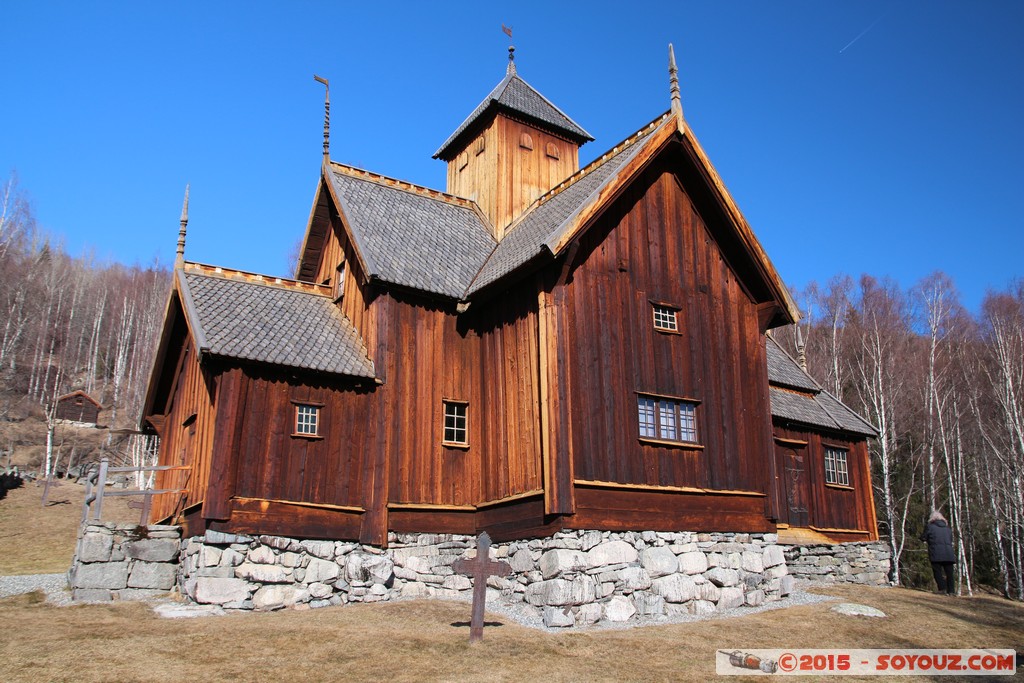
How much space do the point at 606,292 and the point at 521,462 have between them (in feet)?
12.9

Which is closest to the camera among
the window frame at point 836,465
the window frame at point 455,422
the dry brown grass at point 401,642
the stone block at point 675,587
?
the dry brown grass at point 401,642

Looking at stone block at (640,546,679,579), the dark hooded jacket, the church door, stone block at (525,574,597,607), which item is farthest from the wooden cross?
the dark hooded jacket

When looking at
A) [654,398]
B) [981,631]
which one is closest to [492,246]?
[654,398]

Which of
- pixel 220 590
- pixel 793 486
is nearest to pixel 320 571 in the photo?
pixel 220 590

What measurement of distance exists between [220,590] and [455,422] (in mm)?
5932

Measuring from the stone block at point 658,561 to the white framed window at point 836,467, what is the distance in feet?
28.4

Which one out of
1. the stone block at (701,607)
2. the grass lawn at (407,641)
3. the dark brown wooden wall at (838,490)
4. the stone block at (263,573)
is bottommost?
the grass lawn at (407,641)

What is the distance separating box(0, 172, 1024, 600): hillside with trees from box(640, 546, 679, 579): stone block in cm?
1480

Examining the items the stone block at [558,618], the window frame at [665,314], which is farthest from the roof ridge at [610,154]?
the stone block at [558,618]

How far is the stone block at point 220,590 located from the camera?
587 inches

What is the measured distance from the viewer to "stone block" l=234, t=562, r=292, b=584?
15.4m

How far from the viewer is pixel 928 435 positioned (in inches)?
1420

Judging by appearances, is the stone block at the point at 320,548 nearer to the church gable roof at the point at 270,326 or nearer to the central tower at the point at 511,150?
the church gable roof at the point at 270,326

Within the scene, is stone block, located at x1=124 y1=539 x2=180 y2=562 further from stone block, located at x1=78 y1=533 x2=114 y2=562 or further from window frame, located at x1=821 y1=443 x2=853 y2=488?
window frame, located at x1=821 y1=443 x2=853 y2=488
